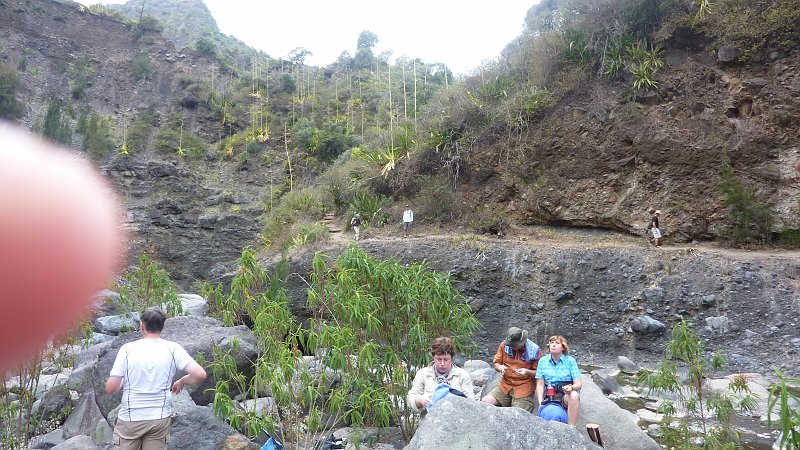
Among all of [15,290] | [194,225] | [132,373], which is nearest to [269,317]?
[132,373]

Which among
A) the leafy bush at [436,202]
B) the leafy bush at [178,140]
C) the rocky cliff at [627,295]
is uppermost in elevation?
the leafy bush at [178,140]

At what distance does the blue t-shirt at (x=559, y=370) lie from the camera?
179 inches

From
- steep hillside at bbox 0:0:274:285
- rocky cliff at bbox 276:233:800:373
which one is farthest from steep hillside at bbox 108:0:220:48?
rocky cliff at bbox 276:233:800:373

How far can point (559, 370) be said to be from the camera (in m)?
4.58

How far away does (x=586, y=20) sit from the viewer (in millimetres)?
16172

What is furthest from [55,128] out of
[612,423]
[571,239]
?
[571,239]

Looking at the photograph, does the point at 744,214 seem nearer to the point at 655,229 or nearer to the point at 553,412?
the point at 655,229

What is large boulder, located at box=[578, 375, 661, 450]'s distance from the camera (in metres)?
4.53

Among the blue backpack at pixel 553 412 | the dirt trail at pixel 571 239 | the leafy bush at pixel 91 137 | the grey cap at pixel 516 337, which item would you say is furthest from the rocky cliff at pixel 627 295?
the leafy bush at pixel 91 137

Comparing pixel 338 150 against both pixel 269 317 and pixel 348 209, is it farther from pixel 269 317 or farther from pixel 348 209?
pixel 269 317

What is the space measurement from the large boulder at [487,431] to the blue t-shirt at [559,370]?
4.50 ft

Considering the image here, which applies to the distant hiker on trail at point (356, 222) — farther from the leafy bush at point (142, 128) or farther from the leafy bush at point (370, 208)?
the leafy bush at point (142, 128)

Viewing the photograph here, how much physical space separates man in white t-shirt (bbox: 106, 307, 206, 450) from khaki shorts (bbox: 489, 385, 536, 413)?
3073 mm

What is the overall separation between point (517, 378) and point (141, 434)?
11.1 ft
